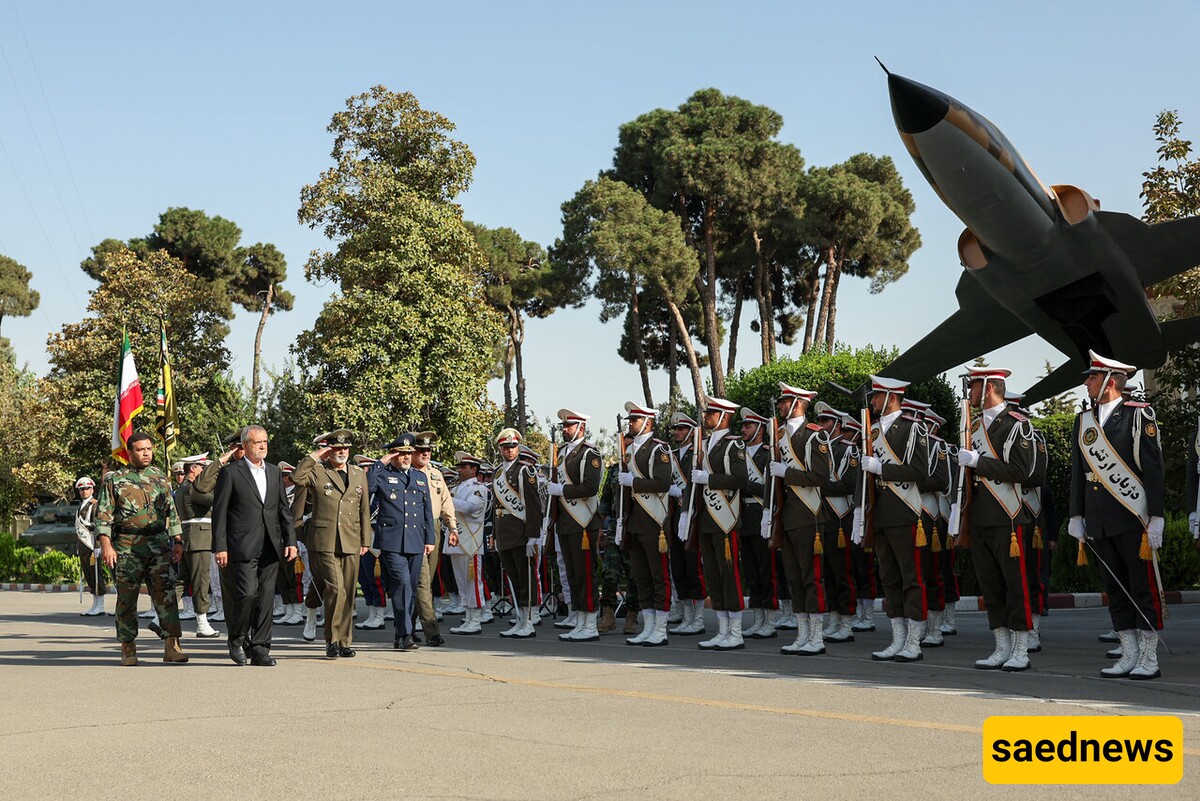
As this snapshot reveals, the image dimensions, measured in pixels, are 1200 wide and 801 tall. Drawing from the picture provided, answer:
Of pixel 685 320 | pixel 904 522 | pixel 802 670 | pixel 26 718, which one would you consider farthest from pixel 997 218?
pixel 685 320

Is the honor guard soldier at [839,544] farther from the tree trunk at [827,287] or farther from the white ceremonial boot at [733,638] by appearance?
the tree trunk at [827,287]

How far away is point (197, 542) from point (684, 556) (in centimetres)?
596

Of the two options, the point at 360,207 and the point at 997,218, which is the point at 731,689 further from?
the point at 360,207

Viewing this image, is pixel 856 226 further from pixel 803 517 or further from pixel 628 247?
pixel 803 517

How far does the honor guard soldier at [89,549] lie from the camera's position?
60.6 ft

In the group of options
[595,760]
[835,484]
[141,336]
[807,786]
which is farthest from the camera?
[141,336]

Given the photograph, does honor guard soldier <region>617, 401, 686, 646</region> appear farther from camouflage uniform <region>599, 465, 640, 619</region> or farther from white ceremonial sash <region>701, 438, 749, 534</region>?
camouflage uniform <region>599, 465, 640, 619</region>

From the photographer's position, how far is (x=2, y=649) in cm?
1220

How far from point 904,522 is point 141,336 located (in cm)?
3227


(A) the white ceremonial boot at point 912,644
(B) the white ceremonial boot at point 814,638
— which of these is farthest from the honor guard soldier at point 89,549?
(A) the white ceremonial boot at point 912,644

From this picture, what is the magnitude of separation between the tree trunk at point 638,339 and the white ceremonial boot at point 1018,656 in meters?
38.7

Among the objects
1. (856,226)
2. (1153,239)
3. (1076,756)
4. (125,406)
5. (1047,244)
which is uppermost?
(856,226)

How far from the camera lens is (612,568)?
46.1 ft

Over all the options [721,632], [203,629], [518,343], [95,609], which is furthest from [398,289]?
[518,343]
